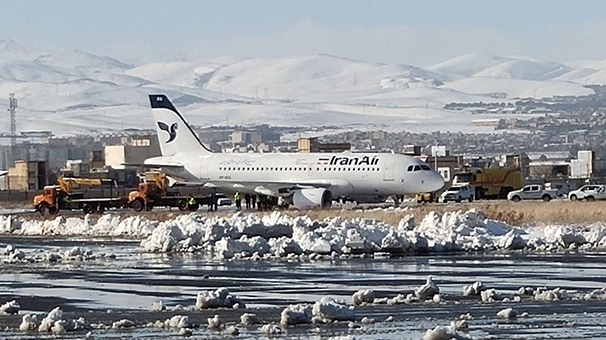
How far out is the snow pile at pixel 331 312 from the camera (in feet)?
65.4

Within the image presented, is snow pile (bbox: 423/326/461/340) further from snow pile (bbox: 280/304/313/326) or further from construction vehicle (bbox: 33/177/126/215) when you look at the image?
construction vehicle (bbox: 33/177/126/215)

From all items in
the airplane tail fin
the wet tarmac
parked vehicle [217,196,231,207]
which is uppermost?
the airplane tail fin

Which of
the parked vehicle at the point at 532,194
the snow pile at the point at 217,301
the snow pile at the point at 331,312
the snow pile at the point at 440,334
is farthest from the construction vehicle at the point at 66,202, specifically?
the snow pile at the point at 440,334

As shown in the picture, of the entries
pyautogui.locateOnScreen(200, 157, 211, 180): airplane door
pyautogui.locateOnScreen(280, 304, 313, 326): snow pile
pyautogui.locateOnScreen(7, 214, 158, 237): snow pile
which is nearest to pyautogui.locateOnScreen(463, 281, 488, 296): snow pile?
pyautogui.locateOnScreen(280, 304, 313, 326): snow pile

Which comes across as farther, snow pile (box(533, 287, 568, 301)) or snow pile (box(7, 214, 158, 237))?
snow pile (box(7, 214, 158, 237))

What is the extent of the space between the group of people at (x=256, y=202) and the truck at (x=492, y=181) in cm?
1914

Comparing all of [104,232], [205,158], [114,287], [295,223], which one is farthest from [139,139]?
[114,287]

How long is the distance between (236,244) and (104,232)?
16948 millimetres

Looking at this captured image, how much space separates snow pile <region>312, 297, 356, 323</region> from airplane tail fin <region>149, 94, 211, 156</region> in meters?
61.2

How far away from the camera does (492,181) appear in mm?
95062

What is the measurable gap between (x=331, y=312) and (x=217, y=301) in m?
2.71

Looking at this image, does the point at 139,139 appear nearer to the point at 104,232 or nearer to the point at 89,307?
the point at 104,232

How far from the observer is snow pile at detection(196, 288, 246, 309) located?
2203 cm

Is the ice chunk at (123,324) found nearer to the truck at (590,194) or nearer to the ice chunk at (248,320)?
the ice chunk at (248,320)
